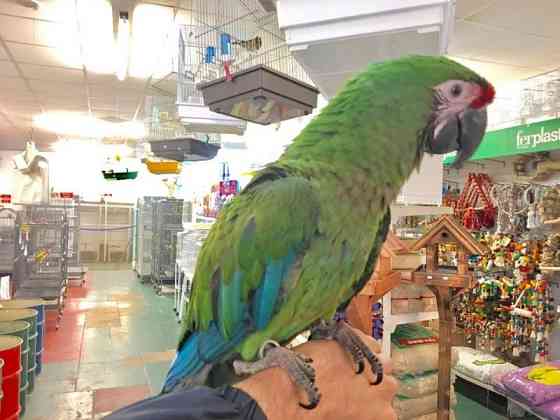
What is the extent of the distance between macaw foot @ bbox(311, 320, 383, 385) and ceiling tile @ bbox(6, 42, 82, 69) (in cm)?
457

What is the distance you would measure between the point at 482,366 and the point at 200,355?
3.20 meters

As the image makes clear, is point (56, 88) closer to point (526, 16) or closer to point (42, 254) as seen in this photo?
point (42, 254)

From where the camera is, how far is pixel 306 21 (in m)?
1.26

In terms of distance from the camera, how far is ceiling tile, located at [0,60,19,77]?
494cm

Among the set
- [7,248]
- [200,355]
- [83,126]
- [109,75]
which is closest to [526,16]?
[200,355]

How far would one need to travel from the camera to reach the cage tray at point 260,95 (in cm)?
169

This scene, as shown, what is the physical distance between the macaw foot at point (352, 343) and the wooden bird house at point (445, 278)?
3.55 ft

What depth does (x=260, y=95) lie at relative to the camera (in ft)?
5.59

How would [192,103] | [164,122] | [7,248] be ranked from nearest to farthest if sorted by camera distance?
[192,103], [164,122], [7,248]

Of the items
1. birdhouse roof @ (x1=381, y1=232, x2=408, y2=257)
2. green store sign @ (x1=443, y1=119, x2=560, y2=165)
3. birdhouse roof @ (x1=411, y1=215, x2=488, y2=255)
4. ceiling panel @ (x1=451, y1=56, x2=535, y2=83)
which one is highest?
ceiling panel @ (x1=451, y1=56, x2=535, y2=83)

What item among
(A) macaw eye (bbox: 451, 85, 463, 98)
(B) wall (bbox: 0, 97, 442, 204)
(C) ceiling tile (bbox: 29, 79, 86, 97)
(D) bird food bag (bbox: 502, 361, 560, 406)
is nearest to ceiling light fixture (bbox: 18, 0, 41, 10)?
(B) wall (bbox: 0, 97, 442, 204)

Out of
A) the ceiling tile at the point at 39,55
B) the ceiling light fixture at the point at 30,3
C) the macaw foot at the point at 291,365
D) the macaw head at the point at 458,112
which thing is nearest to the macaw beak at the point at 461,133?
the macaw head at the point at 458,112

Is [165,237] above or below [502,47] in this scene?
below

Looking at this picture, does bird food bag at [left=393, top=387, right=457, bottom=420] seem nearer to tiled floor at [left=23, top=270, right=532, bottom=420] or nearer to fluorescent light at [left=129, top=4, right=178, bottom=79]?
tiled floor at [left=23, top=270, right=532, bottom=420]
